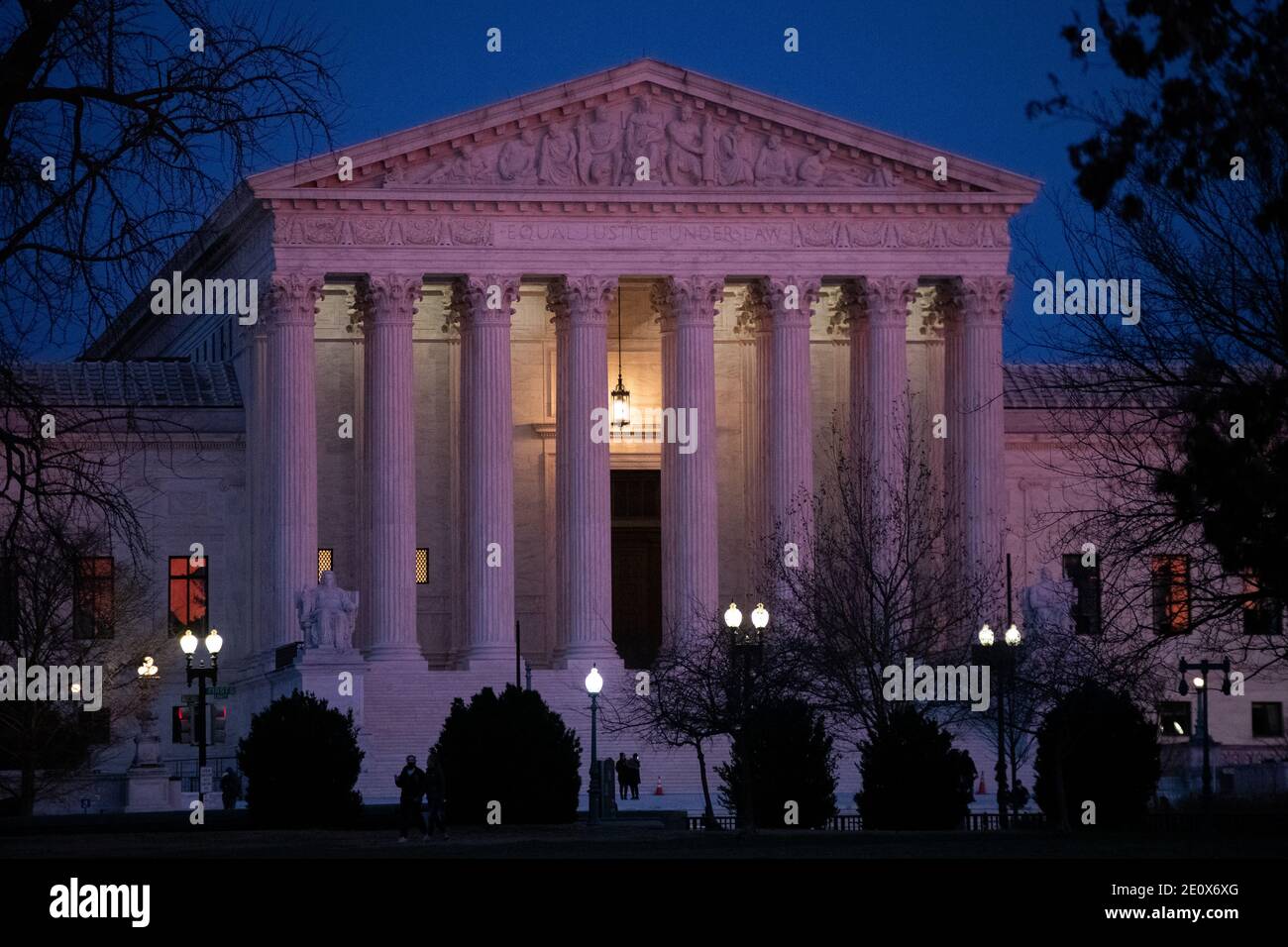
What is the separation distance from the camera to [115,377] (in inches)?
3477

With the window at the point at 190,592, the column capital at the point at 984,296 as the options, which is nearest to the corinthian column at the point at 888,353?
the column capital at the point at 984,296

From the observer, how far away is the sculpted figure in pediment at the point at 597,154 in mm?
78812

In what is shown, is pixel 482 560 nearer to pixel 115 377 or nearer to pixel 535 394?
pixel 535 394

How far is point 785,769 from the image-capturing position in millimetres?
50156

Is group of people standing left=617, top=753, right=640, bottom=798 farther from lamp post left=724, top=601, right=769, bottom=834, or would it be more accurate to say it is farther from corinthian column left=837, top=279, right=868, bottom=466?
corinthian column left=837, top=279, right=868, bottom=466

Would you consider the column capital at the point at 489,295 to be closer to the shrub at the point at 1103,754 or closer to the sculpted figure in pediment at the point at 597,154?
the sculpted figure in pediment at the point at 597,154

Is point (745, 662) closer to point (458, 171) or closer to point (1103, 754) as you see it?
point (1103, 754)

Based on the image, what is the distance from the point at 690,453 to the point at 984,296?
9957mm

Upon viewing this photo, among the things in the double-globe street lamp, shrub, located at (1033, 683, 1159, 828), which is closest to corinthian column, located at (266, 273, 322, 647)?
the double-globe street lamp

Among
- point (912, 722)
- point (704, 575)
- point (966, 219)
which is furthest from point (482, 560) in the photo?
point (912, 722)

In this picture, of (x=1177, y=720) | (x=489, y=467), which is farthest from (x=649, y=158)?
(x=1177, y=720)

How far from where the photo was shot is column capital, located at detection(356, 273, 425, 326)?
255ft
